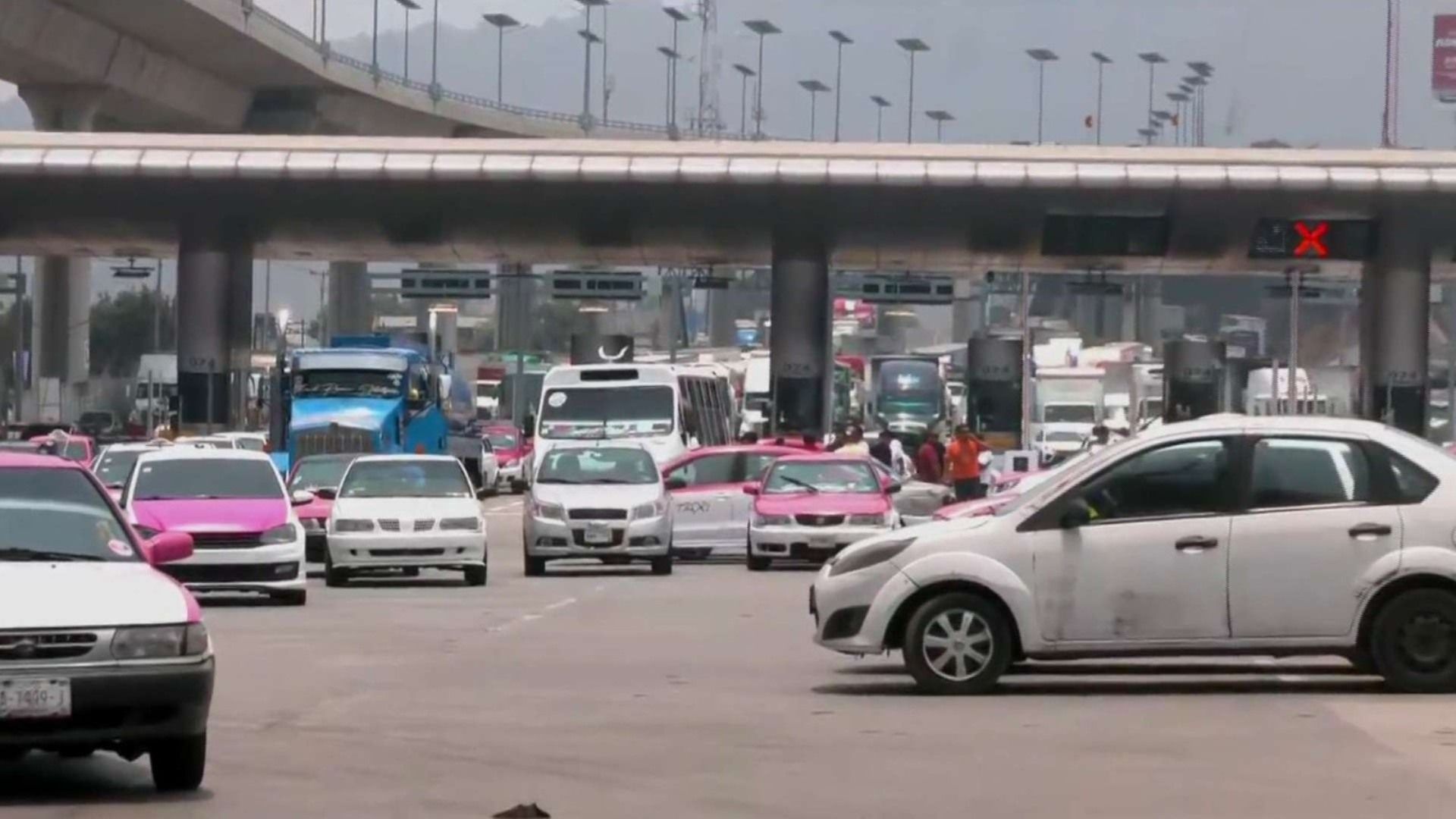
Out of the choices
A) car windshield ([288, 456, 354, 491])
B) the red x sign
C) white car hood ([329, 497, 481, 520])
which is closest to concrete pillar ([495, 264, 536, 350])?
the red x sign

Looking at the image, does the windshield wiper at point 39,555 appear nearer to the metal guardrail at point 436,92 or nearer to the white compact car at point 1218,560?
the white compact car at point 1218,560

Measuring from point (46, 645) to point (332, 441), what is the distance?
1566 inches

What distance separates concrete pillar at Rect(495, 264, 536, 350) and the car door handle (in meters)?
50.4

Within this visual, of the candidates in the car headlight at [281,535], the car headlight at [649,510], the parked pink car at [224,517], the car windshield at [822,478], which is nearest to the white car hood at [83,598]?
the parked pink car at [224,517]

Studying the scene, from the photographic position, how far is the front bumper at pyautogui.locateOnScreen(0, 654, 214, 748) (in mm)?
11188

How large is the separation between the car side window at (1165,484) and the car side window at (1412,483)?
1.00m

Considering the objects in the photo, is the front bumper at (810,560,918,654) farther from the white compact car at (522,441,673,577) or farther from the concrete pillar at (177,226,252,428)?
the concrete pillar at (177,226,252,428)

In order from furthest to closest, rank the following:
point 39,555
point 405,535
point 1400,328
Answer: point 1400,328, point 405,535, point 39,555

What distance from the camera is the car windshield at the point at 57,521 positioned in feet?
40.4

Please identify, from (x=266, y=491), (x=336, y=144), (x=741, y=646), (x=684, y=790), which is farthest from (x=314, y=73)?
(x=684, y=790)

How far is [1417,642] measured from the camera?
53.1 feet

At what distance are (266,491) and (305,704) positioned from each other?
33.8 feet

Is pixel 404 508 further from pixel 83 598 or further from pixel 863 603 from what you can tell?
pixel 83 598

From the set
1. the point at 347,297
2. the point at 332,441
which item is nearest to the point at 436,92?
the point at 347,297
